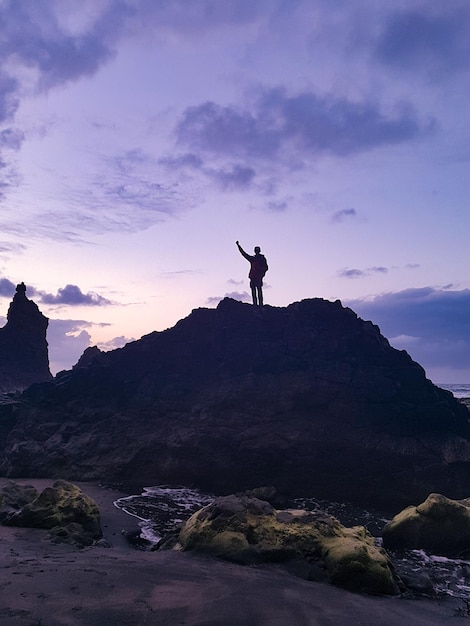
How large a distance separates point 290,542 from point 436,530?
7.00 meters

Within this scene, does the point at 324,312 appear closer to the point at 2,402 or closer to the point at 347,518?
the point at 347,518

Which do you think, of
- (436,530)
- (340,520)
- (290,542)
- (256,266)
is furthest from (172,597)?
(256,266)

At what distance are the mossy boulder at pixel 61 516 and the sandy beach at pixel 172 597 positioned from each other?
8.23 ft

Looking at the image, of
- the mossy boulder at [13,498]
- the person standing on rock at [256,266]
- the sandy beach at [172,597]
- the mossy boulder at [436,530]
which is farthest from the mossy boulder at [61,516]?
the person standing on rock at [256,266]

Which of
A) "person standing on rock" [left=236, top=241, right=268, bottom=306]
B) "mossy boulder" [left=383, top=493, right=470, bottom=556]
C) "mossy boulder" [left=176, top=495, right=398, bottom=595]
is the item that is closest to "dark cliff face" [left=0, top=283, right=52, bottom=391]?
"person standing on rock" [left=236, top=241, right=268, bottom=306]

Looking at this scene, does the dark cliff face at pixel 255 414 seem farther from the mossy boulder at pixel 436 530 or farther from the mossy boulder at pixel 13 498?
the mossy boulder at pixel 13 498

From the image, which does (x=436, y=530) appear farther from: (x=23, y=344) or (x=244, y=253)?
(x=23, y=344)

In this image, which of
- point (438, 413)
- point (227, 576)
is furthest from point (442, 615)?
point (438, 413)

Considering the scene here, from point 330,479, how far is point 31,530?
18.1 meters

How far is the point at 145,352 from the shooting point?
36.6 metres

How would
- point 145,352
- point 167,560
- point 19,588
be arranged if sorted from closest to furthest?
point 19,588, point 167,560, point 145,352

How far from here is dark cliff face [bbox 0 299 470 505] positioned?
1120 inches

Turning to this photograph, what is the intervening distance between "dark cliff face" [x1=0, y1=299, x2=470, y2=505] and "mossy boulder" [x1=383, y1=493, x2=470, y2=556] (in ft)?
29.6

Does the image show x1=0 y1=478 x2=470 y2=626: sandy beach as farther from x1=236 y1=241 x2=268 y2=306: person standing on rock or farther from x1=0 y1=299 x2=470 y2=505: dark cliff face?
x1=236 y1=241 x2=268 y2=306: person standing on rock
